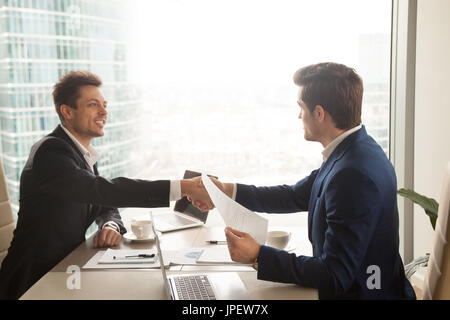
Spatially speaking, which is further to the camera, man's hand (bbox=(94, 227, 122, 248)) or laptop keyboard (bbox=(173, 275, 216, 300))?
man's hand (bbox=(94, 227, 122, 248))

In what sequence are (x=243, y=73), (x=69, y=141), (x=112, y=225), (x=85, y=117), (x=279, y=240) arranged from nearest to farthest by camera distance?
(x=279, y=240) → (x=112, y=225) → (x=69, y=141) → (x=85, y=117) → (x=243, y=73)

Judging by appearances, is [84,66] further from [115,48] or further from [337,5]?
[337,5]

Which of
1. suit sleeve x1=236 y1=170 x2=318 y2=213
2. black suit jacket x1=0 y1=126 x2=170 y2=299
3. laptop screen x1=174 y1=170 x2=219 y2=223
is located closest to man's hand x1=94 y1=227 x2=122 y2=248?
black suit jacket x1=0 y1=126 x2=170 y2=299

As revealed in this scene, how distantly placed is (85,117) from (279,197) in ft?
3.25

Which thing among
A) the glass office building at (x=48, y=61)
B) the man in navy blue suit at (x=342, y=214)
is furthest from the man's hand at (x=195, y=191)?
the glass office building at (x=48, y=61)

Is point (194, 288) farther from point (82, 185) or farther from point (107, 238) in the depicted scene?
point (82, 185)

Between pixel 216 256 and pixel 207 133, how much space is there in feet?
6.73

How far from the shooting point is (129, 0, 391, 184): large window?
354 cm

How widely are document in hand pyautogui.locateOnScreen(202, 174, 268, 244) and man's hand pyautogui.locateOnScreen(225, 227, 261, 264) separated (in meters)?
0.03

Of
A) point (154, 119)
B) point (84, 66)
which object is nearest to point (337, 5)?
point (154, 119)

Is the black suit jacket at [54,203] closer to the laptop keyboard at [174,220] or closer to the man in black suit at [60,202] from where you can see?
the man in black suit at [60,202]

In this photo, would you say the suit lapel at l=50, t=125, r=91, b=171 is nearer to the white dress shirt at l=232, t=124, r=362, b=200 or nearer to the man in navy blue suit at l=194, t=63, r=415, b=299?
the man in navy blue suit at l=194, t=63, r=415, b=299

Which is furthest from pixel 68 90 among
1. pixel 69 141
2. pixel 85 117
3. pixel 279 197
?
pixel 279 197

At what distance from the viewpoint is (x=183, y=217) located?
238 centimetres
